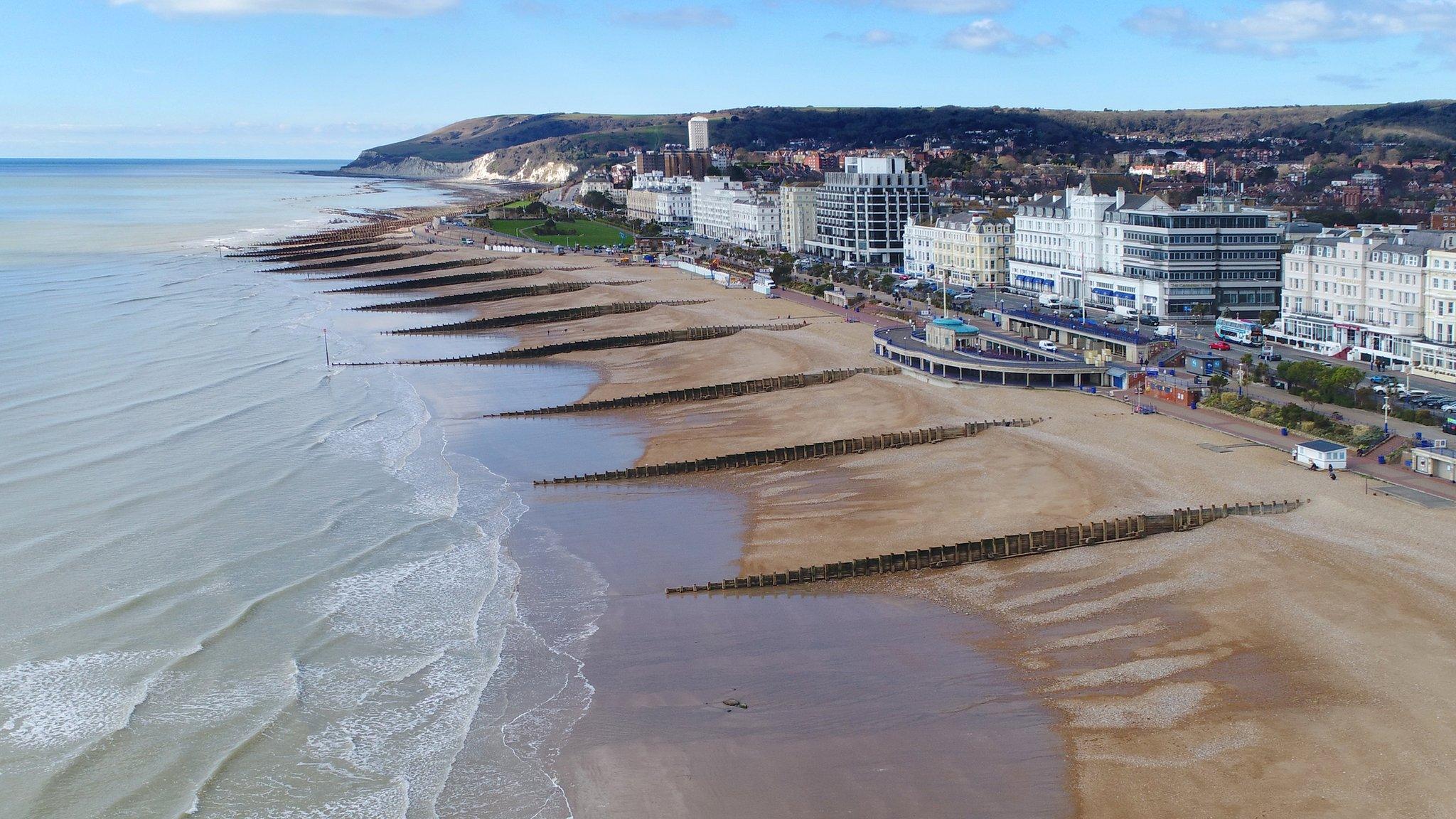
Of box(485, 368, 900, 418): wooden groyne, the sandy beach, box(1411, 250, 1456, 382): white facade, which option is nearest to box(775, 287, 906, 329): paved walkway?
box(485, 368, 900, 418): wooden groyne

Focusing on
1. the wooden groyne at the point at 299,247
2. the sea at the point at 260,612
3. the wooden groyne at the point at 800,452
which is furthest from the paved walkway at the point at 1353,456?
the wooden groyne at the point at 299,247

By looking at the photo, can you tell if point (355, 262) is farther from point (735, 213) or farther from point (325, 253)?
point (735, 213)

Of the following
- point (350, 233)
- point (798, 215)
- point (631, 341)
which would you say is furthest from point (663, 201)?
point (631, 341)

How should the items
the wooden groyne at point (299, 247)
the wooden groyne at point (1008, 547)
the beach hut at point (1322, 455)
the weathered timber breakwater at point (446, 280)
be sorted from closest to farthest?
the wooden groyne at point (1008, 547) → the beach hut at point (1322, 455) → the weathered timber breakwater at point (446, 280) → the wooden groyne at point (299, 247)

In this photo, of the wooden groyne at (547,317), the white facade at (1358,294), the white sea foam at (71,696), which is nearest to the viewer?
the white sea foam at (71,696)

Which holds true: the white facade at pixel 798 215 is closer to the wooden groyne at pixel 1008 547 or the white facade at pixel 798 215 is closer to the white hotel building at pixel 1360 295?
the white hotel building at pixel 1360 295

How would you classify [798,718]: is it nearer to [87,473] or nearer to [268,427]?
[87,473]

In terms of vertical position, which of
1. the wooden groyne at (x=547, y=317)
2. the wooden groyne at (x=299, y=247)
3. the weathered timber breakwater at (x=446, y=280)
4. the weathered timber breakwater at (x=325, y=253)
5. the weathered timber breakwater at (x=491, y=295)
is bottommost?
the wooden groyne at (x=547, y=317)
